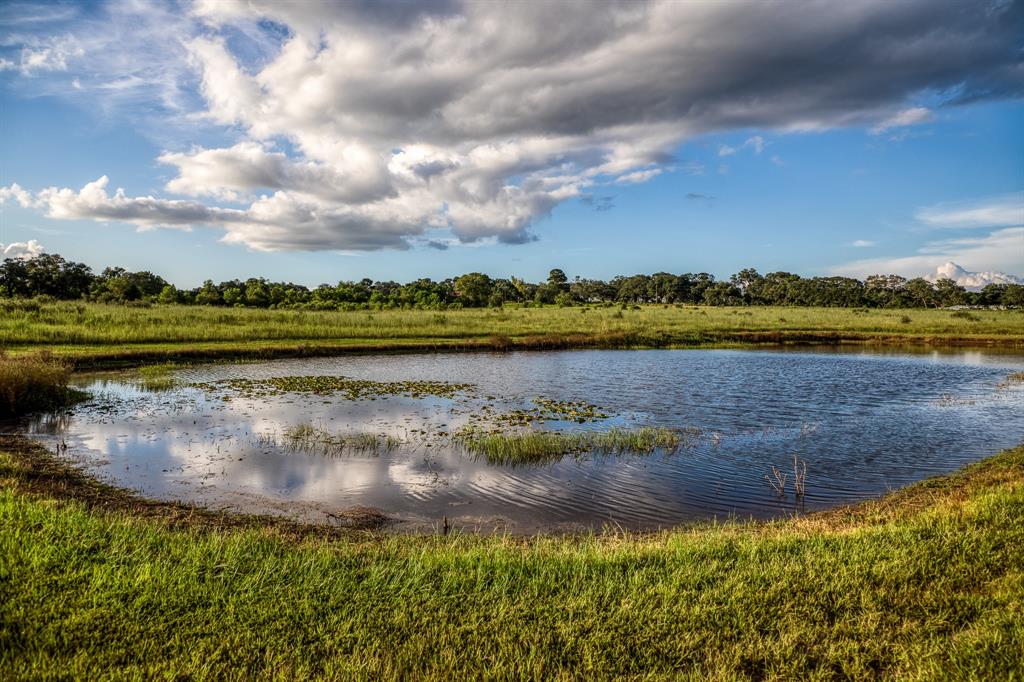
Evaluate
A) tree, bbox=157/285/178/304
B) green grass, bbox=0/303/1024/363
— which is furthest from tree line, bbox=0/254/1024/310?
green grass, bbox=0/303/1024/363

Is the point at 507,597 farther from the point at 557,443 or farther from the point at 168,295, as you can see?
the point at 168,295

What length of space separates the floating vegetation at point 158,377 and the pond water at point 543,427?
51cm

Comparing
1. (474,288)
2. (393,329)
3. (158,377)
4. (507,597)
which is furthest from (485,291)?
(507,597)

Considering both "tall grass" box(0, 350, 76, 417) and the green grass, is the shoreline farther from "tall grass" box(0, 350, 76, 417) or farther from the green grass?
"tall grass" box(0, 350, 76, 417)

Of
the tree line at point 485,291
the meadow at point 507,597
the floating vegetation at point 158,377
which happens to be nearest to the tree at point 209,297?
the tree line at point 485,291

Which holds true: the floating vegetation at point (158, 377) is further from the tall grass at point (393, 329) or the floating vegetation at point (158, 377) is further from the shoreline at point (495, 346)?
the tall grass at point (393, 329)

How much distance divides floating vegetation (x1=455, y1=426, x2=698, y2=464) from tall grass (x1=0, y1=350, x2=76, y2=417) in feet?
45.2

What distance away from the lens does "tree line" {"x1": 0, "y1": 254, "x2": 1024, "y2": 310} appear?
84250mm

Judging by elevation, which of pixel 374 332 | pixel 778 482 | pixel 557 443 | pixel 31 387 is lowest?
pixel 778 482

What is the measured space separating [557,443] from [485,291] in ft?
357

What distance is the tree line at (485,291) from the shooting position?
8425 cm

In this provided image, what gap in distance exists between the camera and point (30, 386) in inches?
708

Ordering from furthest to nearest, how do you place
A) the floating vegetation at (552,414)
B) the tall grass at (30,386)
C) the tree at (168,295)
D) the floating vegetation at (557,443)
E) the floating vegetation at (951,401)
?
the tree at (168,295) → the floating vegetation at (951,401) → the floating vegetation at (552,414) → the tall grass at (30,386) → the floating vegetation at (557,443)

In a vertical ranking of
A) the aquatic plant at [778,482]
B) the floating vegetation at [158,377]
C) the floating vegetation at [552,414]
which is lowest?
the aquatic plant at [778,482]
